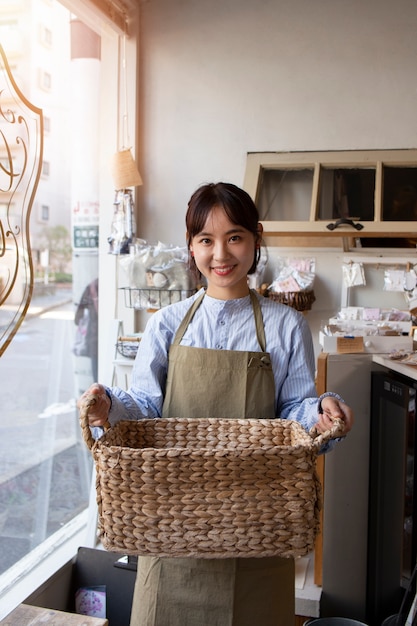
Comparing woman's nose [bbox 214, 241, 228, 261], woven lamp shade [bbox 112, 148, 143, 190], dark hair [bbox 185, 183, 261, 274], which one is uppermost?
woven lamp shade [bbox 112, 148, 143, 190]

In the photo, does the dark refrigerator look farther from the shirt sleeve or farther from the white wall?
the shirt sleeve

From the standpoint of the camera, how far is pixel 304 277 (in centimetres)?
299

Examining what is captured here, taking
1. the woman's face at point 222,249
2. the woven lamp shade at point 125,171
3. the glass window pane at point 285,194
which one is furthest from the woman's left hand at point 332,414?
the woven lamp shade at point 125,171

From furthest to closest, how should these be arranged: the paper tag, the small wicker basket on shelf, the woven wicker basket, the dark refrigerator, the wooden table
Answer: the small wicker basket on shelf, the paper tag, the dark refrigerator, the wooden table, the woven wicker basket

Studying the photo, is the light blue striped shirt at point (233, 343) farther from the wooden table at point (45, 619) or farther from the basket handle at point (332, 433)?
the wooden table at point (45, 619)

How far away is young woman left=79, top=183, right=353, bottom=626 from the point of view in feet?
4.48

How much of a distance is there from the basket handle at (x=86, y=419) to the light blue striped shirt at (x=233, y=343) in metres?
0.26

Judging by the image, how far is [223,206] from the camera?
1.46 m

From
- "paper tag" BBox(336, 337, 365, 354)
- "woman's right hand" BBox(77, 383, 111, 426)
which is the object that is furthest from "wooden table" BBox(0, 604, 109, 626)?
"paper tag" BBox(336, 337, 365, 354)

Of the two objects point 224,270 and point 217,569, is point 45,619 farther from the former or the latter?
point 224,270

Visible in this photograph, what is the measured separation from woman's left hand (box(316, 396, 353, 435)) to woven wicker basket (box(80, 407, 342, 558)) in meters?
0.11

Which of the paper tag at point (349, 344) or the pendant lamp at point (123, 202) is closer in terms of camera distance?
the paper tag at point (349, 344)

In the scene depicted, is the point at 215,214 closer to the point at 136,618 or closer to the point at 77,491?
the point at 136,618

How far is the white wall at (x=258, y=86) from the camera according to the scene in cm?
294
